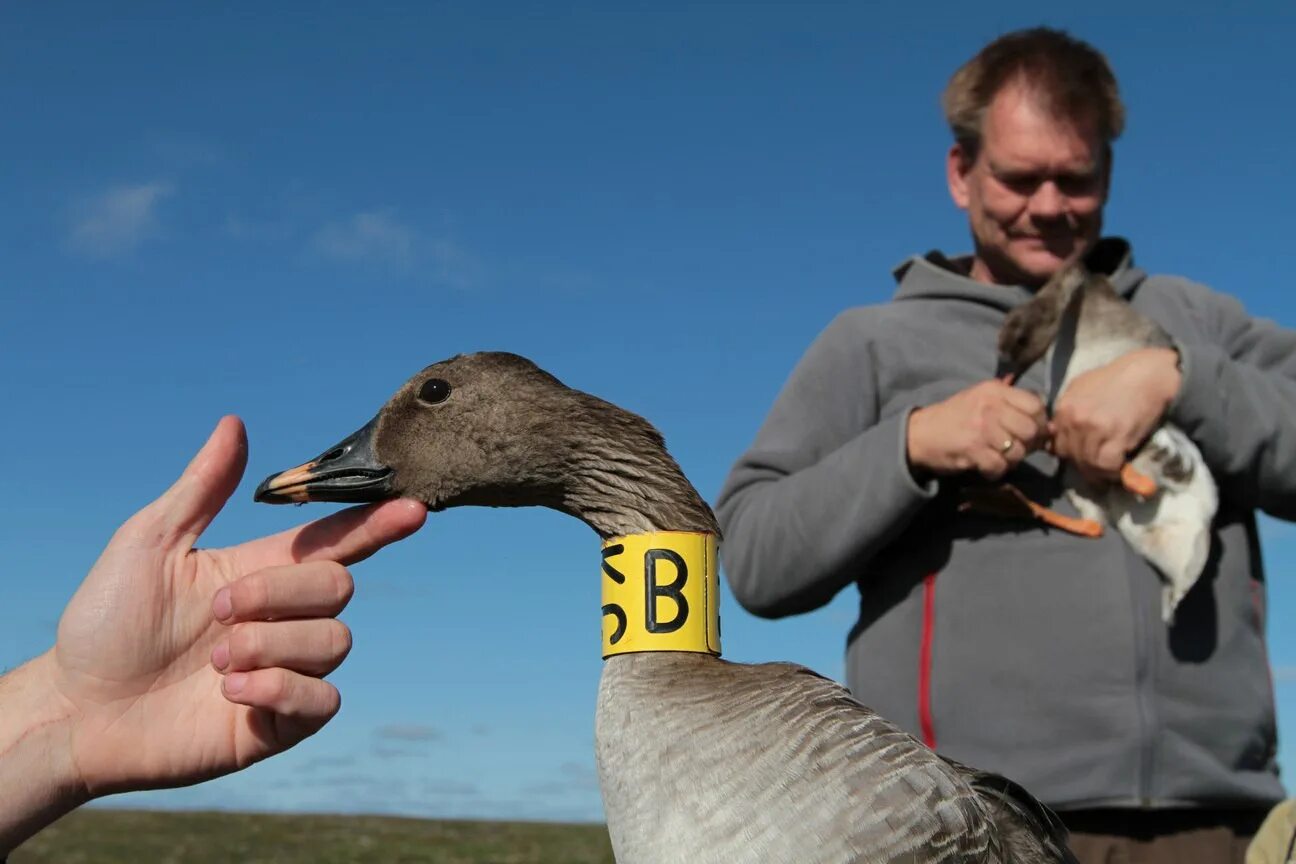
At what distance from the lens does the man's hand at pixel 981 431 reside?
340 centimetres

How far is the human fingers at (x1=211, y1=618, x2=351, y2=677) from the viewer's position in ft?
8.04

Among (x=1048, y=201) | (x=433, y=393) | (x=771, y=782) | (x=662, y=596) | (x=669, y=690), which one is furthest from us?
(x=1048, y=201)

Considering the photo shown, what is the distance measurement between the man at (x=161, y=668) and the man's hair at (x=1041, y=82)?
284cm

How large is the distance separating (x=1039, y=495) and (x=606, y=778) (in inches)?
85.5

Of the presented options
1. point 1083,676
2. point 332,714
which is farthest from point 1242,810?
point 332,714

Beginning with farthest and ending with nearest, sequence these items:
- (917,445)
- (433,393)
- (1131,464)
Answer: (1131,464), (917,445), (433,393)

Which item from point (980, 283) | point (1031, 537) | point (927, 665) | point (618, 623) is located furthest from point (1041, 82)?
point (618, 623)

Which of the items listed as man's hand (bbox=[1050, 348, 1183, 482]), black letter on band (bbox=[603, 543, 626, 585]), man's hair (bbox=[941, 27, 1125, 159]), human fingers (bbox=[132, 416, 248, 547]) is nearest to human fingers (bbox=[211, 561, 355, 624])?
human fingers (bbox=[132, 416, 248, 547])

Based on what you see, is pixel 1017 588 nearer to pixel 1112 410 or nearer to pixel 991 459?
pixel 991 459

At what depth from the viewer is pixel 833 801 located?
2098 mm

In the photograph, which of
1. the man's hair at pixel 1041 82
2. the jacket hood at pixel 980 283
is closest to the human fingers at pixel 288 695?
the jacket hood at pixel 980 283

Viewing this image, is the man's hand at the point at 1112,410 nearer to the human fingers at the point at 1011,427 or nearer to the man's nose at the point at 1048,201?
the human fingers at the point at 1011,427

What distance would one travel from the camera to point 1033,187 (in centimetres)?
418

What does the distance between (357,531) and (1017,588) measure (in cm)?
218
